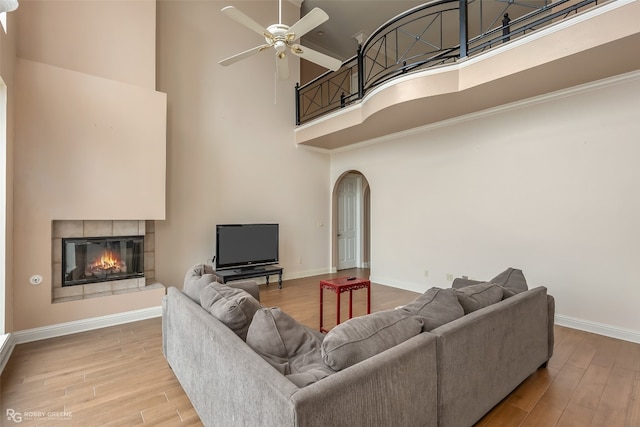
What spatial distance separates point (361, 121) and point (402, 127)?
2.76 ft

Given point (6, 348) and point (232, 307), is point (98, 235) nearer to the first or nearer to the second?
point (6, 348)

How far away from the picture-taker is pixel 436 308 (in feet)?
6.19

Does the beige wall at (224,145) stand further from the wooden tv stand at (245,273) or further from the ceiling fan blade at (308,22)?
the ceiling fan blade at (308,22)

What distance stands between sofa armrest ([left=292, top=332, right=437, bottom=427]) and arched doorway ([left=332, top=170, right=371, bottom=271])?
577 cm

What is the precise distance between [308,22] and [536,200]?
11.9 ft

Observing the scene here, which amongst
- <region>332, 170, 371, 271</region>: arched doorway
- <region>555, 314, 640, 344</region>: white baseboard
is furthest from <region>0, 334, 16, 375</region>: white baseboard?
<region>555, 314, 640, 344</region>: white baseboard

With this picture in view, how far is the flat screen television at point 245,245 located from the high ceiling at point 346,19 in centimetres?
468

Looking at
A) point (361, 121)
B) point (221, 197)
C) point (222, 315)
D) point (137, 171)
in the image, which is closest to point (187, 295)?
point (222, 315)

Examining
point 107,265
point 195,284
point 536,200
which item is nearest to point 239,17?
point 195,284

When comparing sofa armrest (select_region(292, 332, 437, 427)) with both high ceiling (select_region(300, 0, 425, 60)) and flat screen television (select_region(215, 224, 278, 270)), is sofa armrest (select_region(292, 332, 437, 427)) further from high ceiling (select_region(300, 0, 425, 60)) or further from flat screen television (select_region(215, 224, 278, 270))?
high ceiling (select_region(300, 0, 425, 60))

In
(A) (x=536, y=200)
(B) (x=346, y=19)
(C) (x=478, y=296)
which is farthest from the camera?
(B) (x=346, y=19)

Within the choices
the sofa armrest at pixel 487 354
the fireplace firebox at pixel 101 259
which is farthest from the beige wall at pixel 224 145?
the sofa armrest at pixel 487 354

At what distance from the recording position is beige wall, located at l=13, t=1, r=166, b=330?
3.41 m

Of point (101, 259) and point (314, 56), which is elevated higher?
point (314, 56)
